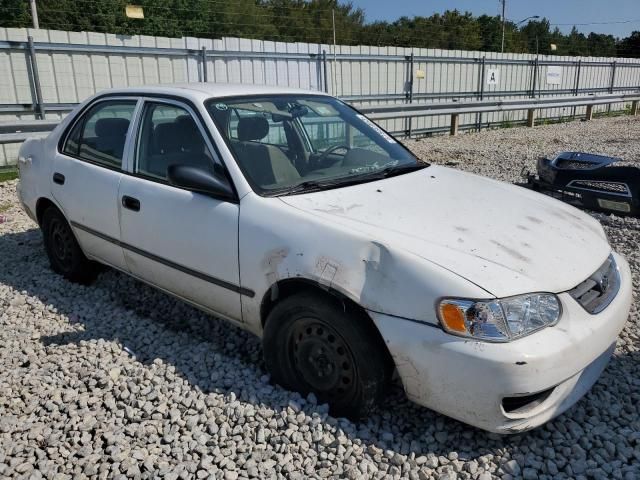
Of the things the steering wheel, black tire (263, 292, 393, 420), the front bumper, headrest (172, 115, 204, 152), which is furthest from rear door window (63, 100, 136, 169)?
the front bumper

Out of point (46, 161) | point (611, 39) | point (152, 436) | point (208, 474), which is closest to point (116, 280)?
point (46, 161)

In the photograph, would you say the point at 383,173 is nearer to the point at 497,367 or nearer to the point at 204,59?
the point at 497,367

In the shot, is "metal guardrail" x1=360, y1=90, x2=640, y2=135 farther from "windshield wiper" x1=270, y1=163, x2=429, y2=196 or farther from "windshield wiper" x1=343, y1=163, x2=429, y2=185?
"windshield wiper" x1=270, y1=163, x2=429, y2=196

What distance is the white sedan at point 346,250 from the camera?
7.70 ft

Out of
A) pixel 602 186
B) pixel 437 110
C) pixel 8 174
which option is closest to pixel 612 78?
pixel 437 110

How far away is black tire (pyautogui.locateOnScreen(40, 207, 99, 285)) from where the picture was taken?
448cm

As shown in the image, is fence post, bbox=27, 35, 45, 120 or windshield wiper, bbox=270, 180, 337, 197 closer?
windshield wiper, bbox=270, 180, 337, 197

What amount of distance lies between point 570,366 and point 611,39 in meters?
82.2

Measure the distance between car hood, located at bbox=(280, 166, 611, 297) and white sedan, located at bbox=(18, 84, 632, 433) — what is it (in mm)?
12

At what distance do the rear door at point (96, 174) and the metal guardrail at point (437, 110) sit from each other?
410 cm

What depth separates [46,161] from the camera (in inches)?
179

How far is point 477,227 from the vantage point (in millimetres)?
2787

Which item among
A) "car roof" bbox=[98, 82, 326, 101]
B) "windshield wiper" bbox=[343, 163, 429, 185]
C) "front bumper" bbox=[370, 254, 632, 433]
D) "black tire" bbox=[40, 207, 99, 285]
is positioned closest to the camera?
"front bumper" bbox=[370, 254, 632, 433]

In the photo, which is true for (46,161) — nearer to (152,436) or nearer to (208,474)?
(152,436)
